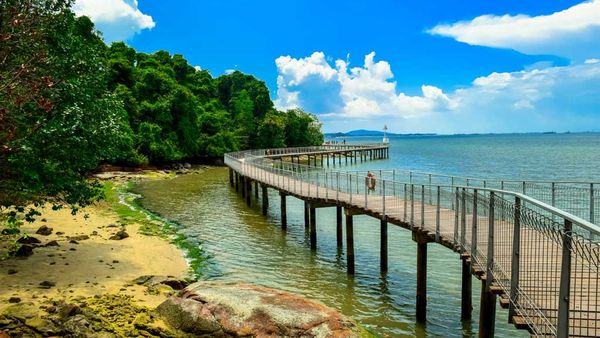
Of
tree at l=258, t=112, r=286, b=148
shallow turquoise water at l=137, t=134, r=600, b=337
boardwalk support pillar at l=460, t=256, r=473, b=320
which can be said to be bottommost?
shallow turquoise water at l=137, t=134, r=600, b=337

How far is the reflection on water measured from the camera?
15.1 metres

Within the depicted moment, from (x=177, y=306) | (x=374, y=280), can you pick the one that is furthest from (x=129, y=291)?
(x=374, y=280)

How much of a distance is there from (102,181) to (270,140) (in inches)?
1757

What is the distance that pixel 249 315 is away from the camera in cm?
1109

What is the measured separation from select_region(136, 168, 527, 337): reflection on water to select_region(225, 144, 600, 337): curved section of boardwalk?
0.90 metres

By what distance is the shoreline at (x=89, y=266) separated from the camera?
12984 mm

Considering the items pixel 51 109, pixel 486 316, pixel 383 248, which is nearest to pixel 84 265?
pixel 51 109

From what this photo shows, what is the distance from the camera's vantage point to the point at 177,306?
12.2 m

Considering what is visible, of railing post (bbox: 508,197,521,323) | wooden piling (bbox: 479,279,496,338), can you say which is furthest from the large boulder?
railing post (bbox: 508,197,521,323)

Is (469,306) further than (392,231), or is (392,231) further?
(392,231)

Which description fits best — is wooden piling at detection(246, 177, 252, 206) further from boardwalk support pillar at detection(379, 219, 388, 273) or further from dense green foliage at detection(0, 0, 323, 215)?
boardwalk support pillar at detection(379, 219, 388, 273)

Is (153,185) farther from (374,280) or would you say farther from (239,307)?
(239,307)

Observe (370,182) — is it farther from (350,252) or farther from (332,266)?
(332,266)

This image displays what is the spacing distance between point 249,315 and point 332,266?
400 inches
